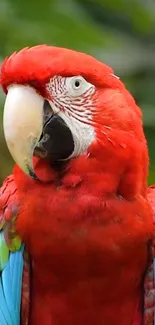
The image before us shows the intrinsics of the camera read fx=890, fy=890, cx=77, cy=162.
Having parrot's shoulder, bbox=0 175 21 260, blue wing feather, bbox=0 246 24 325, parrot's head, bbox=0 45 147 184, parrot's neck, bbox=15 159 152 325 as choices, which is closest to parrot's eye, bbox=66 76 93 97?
parrot's head, bbox=0 45 147 184

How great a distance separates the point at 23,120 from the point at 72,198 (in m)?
0.20

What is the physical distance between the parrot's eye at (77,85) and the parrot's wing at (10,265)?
0.83 ft

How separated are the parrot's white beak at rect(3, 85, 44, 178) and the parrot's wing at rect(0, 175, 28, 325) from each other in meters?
0.19

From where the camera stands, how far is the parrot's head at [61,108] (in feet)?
5.27

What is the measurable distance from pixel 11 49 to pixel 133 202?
65 centimetres

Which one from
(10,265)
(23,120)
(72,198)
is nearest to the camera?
(23,120)

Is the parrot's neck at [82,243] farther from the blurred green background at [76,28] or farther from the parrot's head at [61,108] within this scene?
the blurred green background at [76,28]

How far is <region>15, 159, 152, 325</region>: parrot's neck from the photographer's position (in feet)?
5.60

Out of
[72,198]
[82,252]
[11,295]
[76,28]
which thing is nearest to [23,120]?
[72,198]

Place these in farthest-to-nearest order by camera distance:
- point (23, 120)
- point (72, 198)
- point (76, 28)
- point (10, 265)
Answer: point (76, 28), point (10, 265), point (72, 198), point (23, 120)

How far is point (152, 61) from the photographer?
287 cm

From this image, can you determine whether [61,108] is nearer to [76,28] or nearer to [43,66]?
[43,66]

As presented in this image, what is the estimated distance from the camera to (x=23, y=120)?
1.59 metres

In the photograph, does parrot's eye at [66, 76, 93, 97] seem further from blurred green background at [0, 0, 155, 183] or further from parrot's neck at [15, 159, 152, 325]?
blurred green background at [0, 0, 155, 183]
